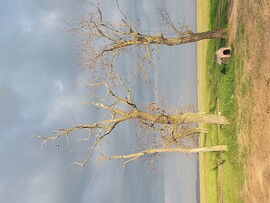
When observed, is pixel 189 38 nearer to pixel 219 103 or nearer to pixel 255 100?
pixel 219 103

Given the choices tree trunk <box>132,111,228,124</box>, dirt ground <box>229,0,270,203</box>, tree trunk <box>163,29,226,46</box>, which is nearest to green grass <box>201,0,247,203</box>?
dirt ground <box>229,0,270,203</box>

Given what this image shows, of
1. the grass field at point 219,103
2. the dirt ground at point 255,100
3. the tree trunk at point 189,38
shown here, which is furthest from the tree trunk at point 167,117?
the tree trunk at point 189,38

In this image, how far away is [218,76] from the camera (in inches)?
1192

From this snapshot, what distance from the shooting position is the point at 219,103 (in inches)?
1117

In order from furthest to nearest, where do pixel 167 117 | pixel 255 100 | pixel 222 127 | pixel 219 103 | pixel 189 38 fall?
1. pixel 219 103
2. pixel 222 127
3. pixel 189 38
4. pixel 167 117
5. pixel 255 100

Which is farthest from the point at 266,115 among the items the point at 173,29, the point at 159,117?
the point at 173,29

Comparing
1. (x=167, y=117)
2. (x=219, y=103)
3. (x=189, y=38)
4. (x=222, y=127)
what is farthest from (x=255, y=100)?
(x=219, y=103)

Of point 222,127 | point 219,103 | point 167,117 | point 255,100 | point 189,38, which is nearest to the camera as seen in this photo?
point 255,100

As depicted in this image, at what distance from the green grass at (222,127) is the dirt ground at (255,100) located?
28.1 inches

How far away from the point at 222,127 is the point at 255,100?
7.34 metres

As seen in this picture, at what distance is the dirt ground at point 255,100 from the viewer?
55.3ft

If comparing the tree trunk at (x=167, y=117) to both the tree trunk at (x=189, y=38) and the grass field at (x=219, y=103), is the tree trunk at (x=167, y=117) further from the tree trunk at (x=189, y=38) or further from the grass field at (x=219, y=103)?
the tree trunk at (x=189, y=38)

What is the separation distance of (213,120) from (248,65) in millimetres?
4110

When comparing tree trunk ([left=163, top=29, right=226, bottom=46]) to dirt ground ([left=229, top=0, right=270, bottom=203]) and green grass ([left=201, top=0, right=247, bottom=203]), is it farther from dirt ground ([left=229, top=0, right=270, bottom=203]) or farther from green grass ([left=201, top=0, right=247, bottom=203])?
dirt ground ([left=229, top=0, right=270, bottom=203])
